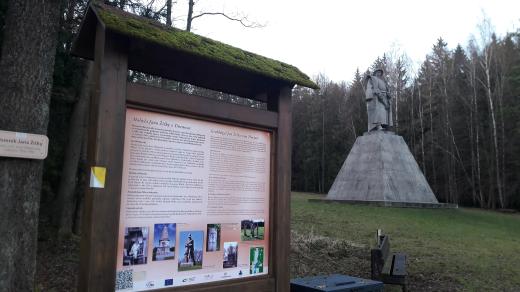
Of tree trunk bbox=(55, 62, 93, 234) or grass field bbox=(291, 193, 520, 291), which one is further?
tree trunk bbox=(55, 62, 93, 234)

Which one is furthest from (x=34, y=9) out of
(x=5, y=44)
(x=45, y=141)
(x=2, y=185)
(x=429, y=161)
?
(x=429, y=161)

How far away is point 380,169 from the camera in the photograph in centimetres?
2039

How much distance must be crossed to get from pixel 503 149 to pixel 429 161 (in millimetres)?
8334

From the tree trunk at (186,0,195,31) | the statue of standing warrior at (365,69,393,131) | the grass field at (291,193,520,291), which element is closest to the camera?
the grass field at (291,193,520,291)

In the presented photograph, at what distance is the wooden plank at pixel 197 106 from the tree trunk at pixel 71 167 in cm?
636

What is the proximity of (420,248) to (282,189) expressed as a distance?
23.2 feet

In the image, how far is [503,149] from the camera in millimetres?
29938

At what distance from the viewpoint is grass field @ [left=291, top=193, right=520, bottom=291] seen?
7004mm

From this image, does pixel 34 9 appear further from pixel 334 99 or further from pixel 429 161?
pixel 334 99

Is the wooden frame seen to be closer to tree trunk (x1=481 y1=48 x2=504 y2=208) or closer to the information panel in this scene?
the information panel

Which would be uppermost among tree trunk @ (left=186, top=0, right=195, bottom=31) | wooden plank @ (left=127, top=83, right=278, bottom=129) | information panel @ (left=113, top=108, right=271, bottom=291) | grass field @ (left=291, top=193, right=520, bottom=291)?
tree trunk @ (left=186, top=0, right=195, bottom=31)

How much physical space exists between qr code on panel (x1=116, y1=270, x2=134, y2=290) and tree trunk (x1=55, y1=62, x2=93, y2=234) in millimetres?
6732

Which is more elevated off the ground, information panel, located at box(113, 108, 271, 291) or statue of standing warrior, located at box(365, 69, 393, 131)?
statue of standing warrior, located at box(365, 69, 393, 131)

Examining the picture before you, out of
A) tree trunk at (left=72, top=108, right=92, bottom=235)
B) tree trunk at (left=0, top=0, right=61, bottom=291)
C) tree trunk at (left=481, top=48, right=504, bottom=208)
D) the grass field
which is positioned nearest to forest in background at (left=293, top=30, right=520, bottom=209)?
tree trunk at (left=481, top=48, right=504, bottom=208)
